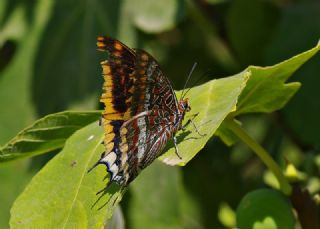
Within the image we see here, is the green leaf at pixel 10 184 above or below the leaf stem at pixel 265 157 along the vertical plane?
below

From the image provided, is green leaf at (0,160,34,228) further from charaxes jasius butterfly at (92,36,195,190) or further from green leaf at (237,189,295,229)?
green leaf at (237,189,295,229)

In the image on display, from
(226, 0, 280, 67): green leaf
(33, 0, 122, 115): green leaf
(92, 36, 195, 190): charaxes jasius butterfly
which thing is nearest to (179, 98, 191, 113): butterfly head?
(92, 36, 195, 190): charaxes jasius butterfly

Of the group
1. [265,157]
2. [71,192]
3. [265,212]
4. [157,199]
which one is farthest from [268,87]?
[157,199]

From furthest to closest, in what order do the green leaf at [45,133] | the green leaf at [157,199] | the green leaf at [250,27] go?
the green leaf at [250,27] → the green leaf at [157,199] → the green leaf at [45,133]

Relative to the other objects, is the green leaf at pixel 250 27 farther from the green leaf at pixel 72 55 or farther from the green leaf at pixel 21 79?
the green leaf at pixel 21 79

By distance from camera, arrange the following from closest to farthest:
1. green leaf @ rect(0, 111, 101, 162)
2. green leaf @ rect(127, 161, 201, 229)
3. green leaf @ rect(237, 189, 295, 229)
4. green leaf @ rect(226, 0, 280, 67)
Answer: green leaf @ rect(237, 189, 295, 229) < green leaf @ rect(0, 111, 101, 162) < green leaf @ rect(127, 161, 201, 229) < green leaf @ rect(226, 0, 280, 67)

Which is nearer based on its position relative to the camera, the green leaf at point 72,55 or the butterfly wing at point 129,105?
the butterfly wing at point 129,105

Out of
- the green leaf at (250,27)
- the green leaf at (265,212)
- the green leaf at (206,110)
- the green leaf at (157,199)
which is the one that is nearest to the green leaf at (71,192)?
the green leaf at (206,110)

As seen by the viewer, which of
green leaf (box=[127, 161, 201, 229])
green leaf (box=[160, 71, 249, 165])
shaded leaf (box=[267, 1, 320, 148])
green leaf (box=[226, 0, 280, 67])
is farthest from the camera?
green leaf (box=[226, 0, 280, 67])
